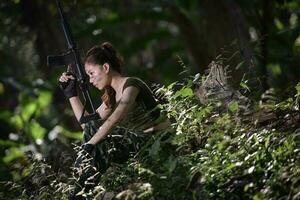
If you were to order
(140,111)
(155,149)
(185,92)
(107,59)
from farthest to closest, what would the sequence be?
(107,59) < (140,111) < (185,92) < (155,149)

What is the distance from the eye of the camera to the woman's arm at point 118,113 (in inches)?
206

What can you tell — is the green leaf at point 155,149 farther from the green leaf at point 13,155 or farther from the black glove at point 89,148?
the green leaf at point 13,155

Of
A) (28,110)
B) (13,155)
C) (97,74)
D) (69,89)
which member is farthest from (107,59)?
(28,110)

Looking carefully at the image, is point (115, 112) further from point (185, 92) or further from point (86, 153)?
point (185, 92)

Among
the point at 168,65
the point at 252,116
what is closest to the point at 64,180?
the point at 252,116

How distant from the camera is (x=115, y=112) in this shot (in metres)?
5.24

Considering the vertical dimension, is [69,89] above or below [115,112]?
above

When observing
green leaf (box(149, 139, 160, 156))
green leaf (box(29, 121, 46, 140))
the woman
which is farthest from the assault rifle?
green leaf (box(29, 121, 46, 140))

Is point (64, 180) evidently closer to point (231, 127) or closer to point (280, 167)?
point (231, 127)

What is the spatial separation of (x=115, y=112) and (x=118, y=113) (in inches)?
1.0

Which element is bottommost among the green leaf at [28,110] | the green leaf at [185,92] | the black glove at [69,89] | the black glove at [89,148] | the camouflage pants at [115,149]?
the camouflage pants at [115,149]

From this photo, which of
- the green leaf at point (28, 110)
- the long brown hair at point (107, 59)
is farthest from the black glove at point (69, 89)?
the green leaf at point (28, 110)

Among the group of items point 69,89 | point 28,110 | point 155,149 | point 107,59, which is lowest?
point 155,149

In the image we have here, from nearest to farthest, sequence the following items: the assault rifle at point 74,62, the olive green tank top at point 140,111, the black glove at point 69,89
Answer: the olive green tank top at point 140,111 → the assault rifle at point 74,62 → the black glove at point 69,89
